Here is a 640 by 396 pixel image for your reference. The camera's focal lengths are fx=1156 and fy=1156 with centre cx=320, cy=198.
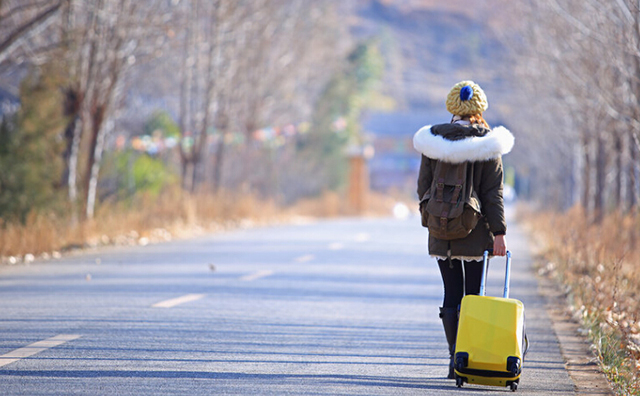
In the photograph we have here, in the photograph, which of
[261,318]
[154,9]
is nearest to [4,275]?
[261,318]

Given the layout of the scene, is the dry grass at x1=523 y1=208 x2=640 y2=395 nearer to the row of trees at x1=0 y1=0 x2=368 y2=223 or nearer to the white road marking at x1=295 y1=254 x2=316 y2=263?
the white road marking at x1=295 y1=254 x2=316 y2=263

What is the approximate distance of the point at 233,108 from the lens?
3869 centimetres

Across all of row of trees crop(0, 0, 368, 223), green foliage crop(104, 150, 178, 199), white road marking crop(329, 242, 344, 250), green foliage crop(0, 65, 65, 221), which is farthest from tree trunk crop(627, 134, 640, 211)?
green foliage crop(104, 150, 178, 199)

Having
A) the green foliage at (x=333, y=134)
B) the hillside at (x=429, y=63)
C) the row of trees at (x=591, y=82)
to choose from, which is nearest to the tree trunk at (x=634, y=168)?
the row of trees at (x=591, y=82)

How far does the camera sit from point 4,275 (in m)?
14.1

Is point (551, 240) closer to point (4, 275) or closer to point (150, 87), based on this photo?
point (4, 275)

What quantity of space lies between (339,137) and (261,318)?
3998cm

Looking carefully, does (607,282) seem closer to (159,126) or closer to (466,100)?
(466,100)

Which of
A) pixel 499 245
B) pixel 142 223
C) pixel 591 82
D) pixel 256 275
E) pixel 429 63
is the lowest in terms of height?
pixel 256 275

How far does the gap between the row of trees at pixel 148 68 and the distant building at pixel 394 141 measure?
28386 millimetres

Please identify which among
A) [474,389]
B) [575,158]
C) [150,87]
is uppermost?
[150,87]

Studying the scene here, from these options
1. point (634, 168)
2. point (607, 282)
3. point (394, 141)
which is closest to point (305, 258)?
point (634, 168)

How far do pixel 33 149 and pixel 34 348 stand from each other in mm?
11858

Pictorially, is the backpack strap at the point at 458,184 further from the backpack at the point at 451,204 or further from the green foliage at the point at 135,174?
the green foliage at the point at 135,174
